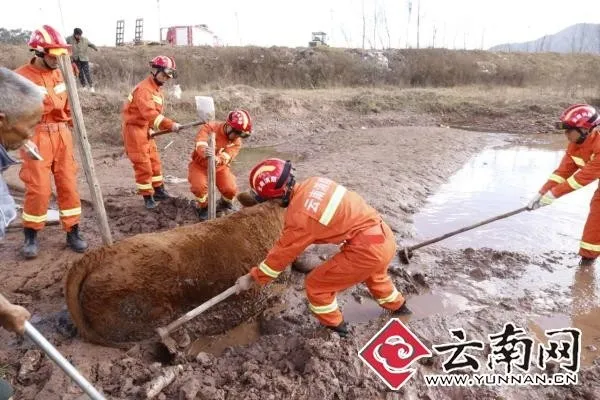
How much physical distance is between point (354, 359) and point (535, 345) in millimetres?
1625

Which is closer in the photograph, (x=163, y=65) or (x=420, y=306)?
(x=420, y=306)

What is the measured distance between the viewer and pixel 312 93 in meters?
16.8

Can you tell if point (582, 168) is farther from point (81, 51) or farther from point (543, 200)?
point (81, 51)

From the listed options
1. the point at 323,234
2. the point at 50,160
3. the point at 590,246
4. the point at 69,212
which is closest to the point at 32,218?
the point at 69,212

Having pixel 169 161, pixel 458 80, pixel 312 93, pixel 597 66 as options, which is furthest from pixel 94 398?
pixel 597 66

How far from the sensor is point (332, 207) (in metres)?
3.34

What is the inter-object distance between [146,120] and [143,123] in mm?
90

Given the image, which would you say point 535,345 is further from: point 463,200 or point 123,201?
point 123,201

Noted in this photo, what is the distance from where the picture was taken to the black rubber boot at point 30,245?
4.61 metres

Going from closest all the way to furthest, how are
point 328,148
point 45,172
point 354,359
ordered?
point 354,359 < point 45,172 < point 328,148

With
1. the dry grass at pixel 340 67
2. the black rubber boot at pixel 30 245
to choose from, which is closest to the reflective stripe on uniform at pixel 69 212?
the black rubber boot at pixel 30 245

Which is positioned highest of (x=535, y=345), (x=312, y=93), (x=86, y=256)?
(x=312, y=93)

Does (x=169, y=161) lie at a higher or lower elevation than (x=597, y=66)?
lower

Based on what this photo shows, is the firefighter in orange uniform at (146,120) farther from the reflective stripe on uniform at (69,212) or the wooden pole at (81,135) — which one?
the wooden pole at (81,135)
